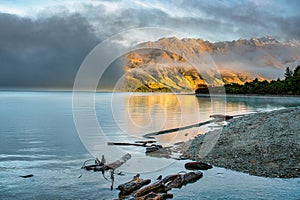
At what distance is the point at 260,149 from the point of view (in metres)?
26.3

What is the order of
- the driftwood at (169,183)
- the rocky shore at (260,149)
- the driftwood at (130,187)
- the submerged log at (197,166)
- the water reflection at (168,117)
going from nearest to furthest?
the driftwood at (169,183) → the driftwood at (130,187) → the rocky shore at (260,149) → the submerged log at (197,166) → the water reflection at (168,117)

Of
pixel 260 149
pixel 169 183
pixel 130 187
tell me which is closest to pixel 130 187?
pixel 130 187

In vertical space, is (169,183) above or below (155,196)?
below

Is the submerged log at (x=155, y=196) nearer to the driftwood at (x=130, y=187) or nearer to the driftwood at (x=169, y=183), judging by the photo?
the driftwood at (x=169, y=183)

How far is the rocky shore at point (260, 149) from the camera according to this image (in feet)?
73.8

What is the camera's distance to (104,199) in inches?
688

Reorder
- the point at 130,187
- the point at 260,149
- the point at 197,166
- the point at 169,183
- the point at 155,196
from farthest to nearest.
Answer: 1. the point at 260,149
2. the point at 197,166
3. the point at 169,183
4. the point at 130,187
5. the point at 155,196

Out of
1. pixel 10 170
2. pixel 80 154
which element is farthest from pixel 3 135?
pixel 10 170

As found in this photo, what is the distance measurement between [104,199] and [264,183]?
9985 mm

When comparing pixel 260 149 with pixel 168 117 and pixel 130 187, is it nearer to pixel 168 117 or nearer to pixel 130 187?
pixel 130 187

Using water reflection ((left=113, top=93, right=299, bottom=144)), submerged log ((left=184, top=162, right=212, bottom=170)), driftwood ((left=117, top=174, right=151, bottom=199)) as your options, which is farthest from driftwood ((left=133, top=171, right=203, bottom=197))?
water reflection ((left=113, top=93, right=299, bottom=144))

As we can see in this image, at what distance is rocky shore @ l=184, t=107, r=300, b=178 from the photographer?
22484mm

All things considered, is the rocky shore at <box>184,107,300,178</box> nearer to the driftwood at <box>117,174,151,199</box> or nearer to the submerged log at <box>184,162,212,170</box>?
the submerged log at <box>184,162,212,170</box>

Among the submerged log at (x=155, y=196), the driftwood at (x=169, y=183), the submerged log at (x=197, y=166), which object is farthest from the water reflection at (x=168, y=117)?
the submerged log at (x=155, y=196)
